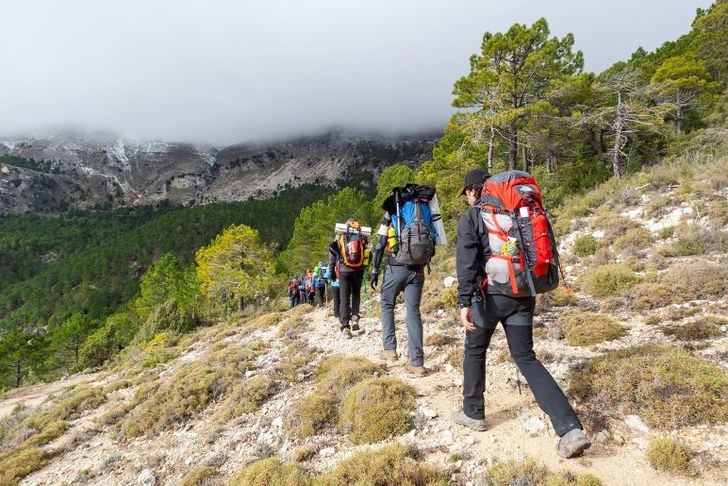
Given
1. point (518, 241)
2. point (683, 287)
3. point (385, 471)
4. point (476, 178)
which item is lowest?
point (385, 471)

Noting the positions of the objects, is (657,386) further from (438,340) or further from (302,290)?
(302,290)

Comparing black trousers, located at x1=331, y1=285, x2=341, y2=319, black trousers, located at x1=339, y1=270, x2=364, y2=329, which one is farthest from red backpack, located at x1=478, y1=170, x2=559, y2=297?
black trousers, located at x1=331, y1=285, x2=341, y2=319

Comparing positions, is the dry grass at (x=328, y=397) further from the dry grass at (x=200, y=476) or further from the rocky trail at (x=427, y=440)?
the dry grass at (x=200, y=476)

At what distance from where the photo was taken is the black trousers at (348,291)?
722 centimetres

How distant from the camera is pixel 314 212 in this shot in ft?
112

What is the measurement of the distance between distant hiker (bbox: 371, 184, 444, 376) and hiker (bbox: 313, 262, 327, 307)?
9927mm

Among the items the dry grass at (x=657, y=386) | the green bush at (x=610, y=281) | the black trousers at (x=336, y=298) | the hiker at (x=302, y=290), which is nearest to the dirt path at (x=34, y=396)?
the hiker at (x=302, y=290)

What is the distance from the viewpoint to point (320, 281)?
15.5 m

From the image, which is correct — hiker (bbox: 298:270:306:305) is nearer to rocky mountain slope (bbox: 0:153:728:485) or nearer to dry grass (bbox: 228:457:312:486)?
rocky mountain slope (bbox: 0:153:728:485)

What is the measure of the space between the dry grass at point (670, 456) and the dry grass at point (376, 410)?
6.40 ft

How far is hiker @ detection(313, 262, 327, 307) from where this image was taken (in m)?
14.9

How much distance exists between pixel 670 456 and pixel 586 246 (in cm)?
813

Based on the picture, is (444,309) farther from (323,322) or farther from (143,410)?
(143,410)

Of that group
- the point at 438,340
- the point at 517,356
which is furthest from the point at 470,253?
the point at 438,340
